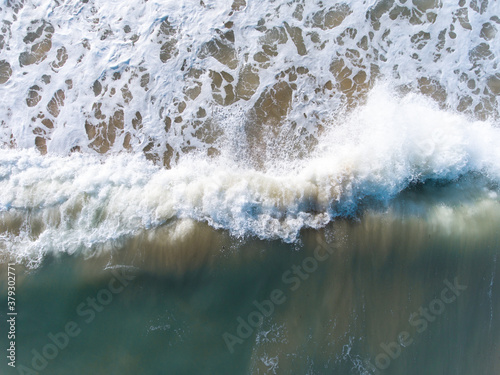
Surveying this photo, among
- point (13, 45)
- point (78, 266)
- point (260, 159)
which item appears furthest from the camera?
point (13, 45)

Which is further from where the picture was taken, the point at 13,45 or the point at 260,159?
the point at 13,45

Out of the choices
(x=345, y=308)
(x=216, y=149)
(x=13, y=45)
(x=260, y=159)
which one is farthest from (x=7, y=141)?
(x=345, y=308)

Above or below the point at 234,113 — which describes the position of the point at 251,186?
below

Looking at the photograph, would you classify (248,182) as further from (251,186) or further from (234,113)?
(234,113)

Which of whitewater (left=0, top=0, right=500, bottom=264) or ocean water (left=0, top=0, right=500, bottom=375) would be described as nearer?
ocean water (left=0, top=0, right=500, bottom=375)

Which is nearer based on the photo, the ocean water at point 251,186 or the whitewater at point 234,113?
the ocean water at point 251,186

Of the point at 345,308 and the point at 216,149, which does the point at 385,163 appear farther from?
the point at 216,149

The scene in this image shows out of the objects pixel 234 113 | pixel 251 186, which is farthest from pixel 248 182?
pixel 234 113

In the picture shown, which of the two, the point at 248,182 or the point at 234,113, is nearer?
the point at 248,182
